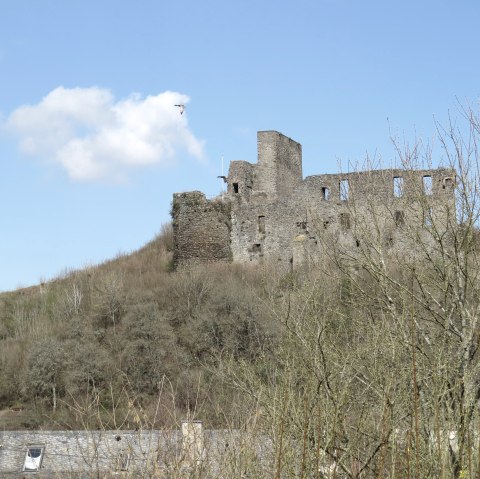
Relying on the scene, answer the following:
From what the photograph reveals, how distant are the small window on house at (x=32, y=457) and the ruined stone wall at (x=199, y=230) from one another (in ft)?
42.7

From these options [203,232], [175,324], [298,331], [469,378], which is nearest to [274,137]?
[203,232]

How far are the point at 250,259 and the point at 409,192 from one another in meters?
19.9

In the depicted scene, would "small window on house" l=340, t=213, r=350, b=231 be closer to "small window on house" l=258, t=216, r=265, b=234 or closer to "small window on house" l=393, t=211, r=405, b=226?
"small window on house" l=258, t=216, r=265, b=234

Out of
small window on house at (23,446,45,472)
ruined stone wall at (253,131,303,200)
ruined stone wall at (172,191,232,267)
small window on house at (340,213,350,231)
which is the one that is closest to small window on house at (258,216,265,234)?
ruined stone wall at (172,191,232,267)

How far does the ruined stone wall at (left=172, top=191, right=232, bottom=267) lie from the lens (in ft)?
119

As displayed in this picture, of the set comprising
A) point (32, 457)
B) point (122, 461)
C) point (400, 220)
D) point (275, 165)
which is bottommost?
point (32, 457)

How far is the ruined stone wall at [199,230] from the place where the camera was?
36.4 meters

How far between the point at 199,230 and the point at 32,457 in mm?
13986

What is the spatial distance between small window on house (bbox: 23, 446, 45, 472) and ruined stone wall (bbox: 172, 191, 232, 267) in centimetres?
1302

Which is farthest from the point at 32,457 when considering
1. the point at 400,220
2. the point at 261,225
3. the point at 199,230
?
the point at 261,225

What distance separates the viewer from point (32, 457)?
24.5 m

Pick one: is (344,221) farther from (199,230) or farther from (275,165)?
(199,230)

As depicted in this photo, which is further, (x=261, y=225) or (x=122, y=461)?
(x=261, y=225)

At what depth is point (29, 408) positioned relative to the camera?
32.2 meters
